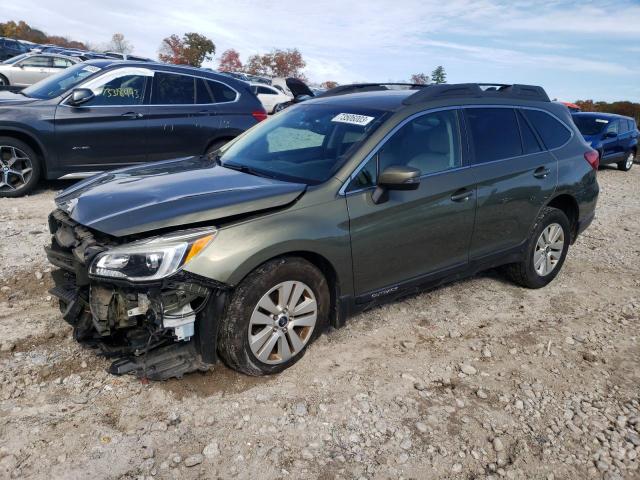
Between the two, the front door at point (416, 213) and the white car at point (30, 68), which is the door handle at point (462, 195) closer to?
the front door at point (416, 213)

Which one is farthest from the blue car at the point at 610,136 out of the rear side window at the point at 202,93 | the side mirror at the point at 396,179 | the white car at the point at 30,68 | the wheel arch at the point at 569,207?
the white car at the point at 30,68

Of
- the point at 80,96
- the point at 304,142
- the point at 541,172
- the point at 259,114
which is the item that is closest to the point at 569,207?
the point at 541,172

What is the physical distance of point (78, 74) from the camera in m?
7.60

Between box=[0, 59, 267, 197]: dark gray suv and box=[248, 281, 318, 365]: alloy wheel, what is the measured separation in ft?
16.4

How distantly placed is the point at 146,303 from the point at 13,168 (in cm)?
518

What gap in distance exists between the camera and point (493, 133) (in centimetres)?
442

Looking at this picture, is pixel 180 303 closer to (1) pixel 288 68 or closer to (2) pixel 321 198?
(2) pixel 321 198

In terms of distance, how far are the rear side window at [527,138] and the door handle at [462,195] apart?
3.11 feet

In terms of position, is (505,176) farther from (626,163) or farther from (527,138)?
(626,163)

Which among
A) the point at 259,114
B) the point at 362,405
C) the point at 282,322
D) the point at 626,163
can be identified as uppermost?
the point at 259,114

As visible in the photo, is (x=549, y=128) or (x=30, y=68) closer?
(x=549, y=128)

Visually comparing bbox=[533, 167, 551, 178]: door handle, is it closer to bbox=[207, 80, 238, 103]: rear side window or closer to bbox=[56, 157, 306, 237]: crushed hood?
bbox=[56, 157, 306, 237]: crushed hood

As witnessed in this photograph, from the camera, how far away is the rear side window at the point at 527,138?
4672 mm

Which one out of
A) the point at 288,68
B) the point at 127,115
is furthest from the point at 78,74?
the point at 288,68
